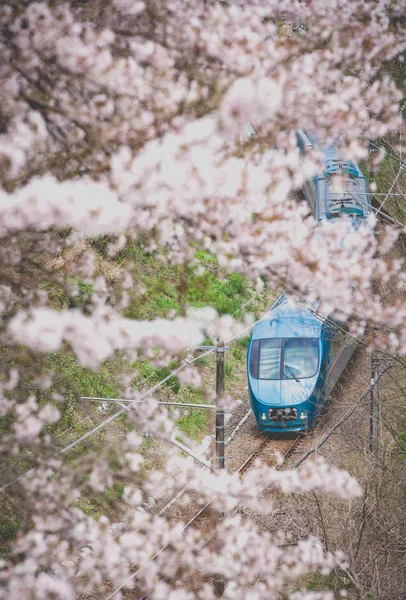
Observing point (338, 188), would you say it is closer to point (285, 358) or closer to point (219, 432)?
point (285, 358)

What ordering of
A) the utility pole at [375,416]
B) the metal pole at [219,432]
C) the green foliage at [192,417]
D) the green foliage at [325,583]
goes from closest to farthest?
1. the green foliage at [325,583]
2. the metal pole at [219,432]
3. the utility pole at [375,416]
4. the green foliage at [192,417]

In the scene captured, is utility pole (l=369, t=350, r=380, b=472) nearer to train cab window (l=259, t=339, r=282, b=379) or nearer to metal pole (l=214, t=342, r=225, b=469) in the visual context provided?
metal pole (l=214, t=342, r=225, b=469)

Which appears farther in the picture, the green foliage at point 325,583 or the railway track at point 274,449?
the railway track at point 274,449

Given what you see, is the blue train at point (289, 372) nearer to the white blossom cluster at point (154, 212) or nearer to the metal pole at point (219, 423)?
the white blossom cluster at point (154, 212)

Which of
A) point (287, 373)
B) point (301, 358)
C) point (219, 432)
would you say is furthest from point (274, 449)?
point (219, 432)

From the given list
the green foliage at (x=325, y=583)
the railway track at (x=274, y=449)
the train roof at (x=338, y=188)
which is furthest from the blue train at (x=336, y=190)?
the green foliage at (x=325, y=583)

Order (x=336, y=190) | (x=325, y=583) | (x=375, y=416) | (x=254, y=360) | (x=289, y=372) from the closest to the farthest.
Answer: (x=325, y=583) → (x=375, y=416) → (x=289, y=372) → (x=254, y=360) → (x=336, y=190)

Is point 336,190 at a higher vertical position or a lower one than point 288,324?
higher

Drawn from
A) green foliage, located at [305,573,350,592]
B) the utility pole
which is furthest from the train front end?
green foliage, located at [305,573,350,592]
